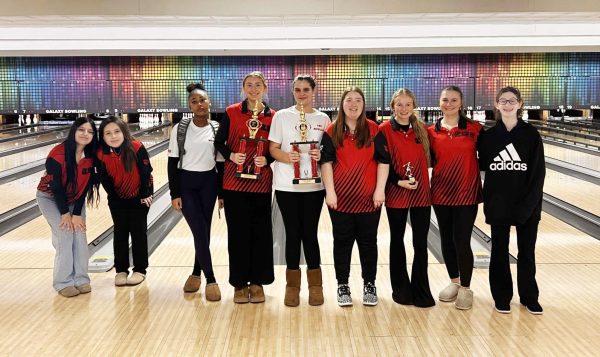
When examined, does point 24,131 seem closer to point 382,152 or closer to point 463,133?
point 382,152

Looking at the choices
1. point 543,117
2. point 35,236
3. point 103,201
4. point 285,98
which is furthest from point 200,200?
Result: point 543,117

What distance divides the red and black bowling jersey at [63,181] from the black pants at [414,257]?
1644 millimetres

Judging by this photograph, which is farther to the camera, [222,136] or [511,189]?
[222,136]

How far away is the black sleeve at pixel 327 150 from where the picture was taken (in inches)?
133

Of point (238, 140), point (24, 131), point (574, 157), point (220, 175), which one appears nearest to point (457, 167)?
point (238, 140)

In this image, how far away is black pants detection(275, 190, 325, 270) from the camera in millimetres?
3459

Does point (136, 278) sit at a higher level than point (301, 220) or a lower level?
lower

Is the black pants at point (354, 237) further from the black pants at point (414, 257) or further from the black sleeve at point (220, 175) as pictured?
the black sleeve at point (220, 175)

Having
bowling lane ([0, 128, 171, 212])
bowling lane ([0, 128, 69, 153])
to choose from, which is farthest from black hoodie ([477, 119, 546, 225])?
bowling lane ([0, 128, 69, 153])

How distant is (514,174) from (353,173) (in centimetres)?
76

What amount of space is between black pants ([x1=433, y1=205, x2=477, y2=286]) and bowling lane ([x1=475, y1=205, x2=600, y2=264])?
111 centimetres

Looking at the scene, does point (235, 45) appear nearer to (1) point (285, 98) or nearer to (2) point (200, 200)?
(1) point (285, 98)

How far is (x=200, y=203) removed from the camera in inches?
145

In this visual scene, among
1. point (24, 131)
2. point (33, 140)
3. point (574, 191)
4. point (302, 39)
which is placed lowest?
point (574, 191)
